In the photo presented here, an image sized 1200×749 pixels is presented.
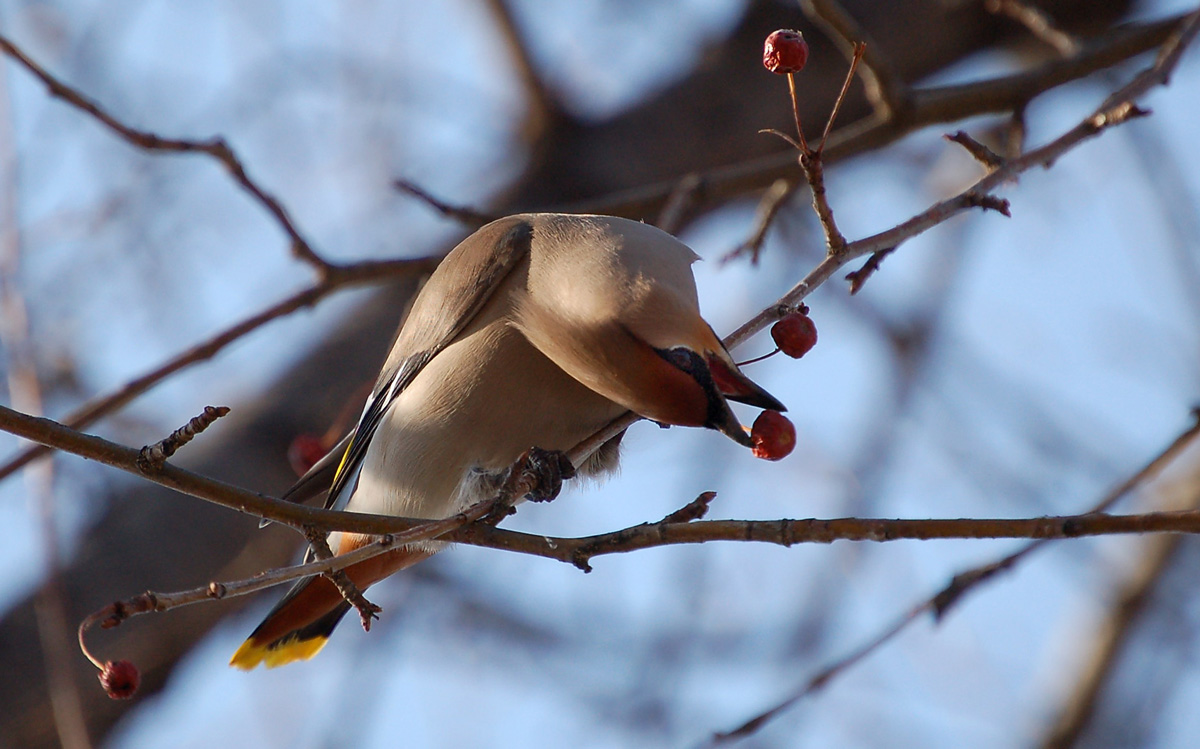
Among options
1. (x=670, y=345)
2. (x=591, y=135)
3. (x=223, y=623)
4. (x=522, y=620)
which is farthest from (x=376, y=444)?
(x=522, y=620)

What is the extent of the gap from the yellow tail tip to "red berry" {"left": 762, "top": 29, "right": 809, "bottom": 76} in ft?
6.32

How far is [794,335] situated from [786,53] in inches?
19.7

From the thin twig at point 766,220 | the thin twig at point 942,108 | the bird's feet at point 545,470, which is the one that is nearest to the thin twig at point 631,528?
the bird's feet at point 545,470

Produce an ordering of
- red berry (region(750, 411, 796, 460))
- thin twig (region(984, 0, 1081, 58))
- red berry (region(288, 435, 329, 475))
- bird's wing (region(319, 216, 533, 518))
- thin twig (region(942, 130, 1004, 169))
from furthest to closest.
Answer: thin twig (region(984, 0, 1081, 58))
red berry (region(288, 435, 329, 475))
bird's wing (region(319, 216, 533, 518))
thin twig (region(942, 130, 1004, 169))
red berry (region(750, 411, 796, 460))

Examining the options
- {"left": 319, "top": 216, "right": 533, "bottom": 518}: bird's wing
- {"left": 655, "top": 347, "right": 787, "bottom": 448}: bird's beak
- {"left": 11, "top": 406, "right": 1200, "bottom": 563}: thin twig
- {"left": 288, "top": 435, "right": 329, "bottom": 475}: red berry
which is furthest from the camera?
{"left": 288, "top": 435, "right": 329, "bottom": 475}: red berry

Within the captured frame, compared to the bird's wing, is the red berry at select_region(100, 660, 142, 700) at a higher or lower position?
lower

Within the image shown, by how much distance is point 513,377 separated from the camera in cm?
274

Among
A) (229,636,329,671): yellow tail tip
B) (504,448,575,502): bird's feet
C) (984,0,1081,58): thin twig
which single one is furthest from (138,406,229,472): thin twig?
(984,0,1081,58): thin twig

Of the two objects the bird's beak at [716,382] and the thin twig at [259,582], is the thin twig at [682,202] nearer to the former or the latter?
the bird's beak at [716,382]

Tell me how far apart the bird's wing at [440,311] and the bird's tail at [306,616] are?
22 centimetres

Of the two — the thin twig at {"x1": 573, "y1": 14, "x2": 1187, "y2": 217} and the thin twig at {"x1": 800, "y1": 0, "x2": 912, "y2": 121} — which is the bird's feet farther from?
the thin twig at {"x1": 573, "y1": 14, "x2": 1187, "y2": 217}

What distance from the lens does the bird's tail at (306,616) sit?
120 inches

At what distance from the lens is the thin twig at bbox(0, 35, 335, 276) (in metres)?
2.88

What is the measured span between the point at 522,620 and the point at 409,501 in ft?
11.1
